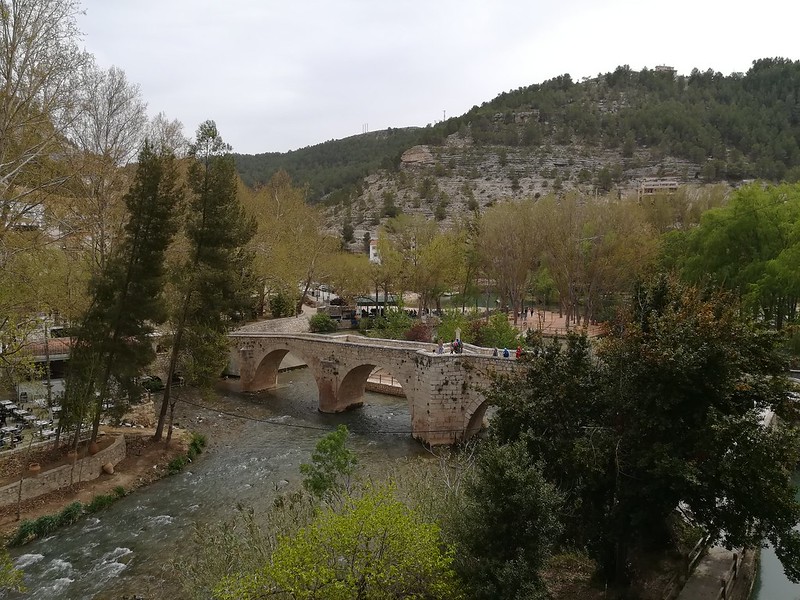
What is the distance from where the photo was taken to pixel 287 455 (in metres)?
21.0

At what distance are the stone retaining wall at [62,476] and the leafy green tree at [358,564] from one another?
11.1 m

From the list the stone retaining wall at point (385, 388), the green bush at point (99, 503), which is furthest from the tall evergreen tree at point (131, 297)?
the stone retaining wall at point (385, 388)

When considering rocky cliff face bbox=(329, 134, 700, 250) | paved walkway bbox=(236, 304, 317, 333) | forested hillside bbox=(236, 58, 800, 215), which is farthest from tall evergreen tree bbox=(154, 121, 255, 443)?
forested hillside bbox=(236, 58, 800, 215)

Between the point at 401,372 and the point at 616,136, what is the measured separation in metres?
100

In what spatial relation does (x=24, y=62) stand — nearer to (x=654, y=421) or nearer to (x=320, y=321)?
(x=654, y=421)

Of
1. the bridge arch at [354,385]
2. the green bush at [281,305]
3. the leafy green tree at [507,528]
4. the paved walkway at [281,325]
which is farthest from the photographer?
the green bush at [281,305]

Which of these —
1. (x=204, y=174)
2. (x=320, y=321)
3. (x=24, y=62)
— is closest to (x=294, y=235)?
(x=320, y=321)

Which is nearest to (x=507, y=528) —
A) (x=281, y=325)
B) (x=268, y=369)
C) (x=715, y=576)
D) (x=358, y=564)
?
(x=358, y=564)

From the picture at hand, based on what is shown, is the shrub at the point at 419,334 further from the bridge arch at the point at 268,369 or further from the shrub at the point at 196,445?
the shrub at the point at 196,445

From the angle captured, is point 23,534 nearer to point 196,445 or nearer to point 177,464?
point 177,464

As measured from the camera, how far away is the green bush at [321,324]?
42875 mm

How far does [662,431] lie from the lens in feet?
29.7

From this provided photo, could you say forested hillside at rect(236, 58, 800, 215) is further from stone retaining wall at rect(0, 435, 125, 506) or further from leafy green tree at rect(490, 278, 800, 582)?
leafy green tree at rect(490, 278, 800, 582)

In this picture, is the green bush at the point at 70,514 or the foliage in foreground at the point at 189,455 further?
the foliage in foreground at the point at 189,455
